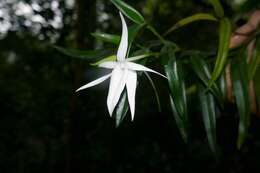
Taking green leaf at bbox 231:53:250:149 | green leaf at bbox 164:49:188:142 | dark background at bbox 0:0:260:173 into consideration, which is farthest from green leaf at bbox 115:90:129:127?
dark background at bbox 0:0:260:173

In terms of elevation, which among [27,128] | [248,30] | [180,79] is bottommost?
[27,128]

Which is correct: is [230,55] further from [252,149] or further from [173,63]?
[252,149]

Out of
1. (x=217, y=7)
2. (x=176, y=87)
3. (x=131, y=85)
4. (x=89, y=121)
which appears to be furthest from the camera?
(x=89, y=121)

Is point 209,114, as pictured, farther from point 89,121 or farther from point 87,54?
point 89,121

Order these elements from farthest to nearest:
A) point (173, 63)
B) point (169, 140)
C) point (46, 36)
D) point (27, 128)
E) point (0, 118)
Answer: point (27, 128)
point (169, 140)
point (0, 118)
point (46, 36)
point (173, 63)

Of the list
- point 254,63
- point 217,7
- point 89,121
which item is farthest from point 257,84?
point 89,121

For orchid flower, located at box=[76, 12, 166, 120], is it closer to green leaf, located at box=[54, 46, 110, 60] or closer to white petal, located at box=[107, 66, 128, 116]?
white petal, located at box=[107, 66, 128, 116]

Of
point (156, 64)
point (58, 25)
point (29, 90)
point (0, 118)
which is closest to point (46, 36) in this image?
point (58, 25)
